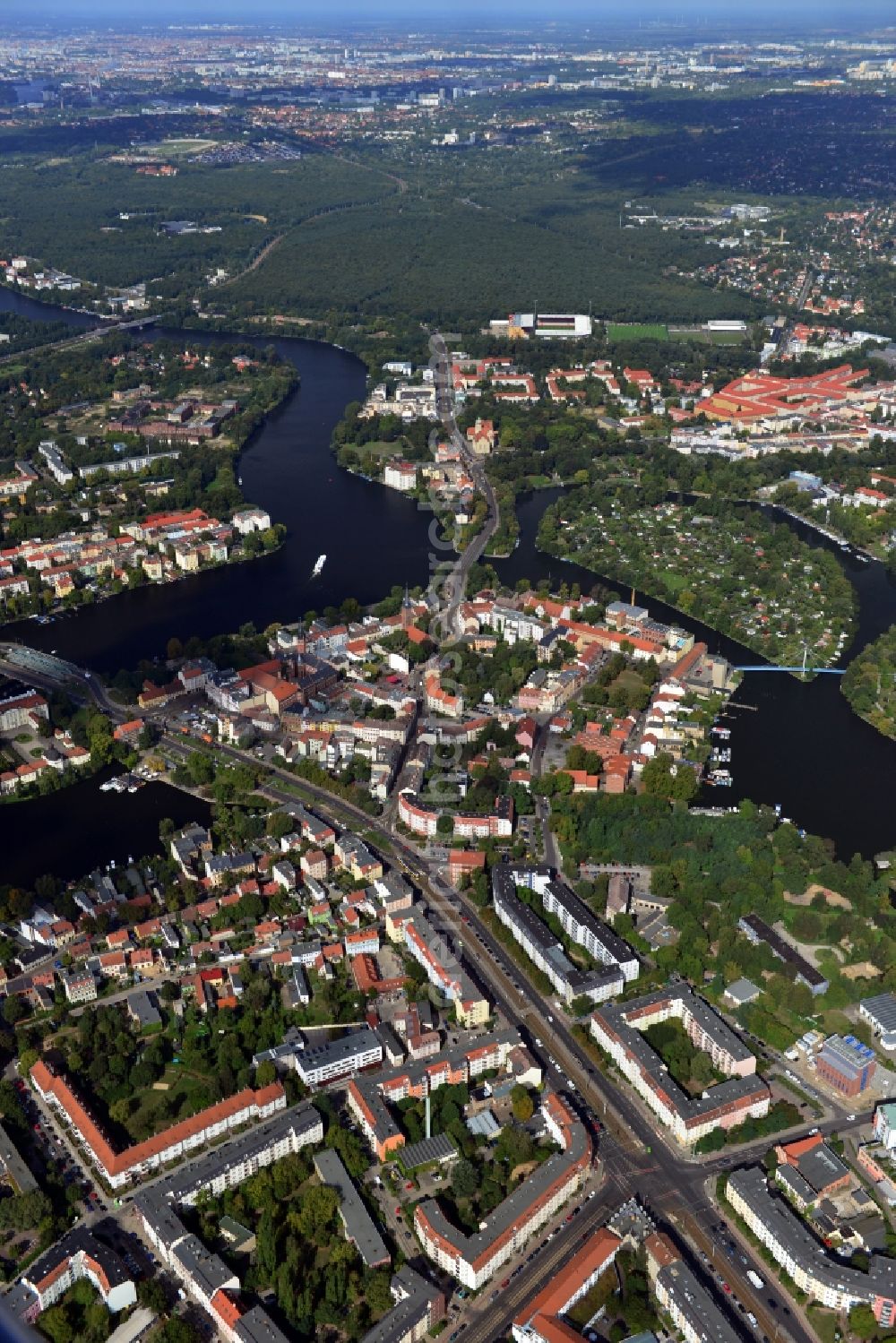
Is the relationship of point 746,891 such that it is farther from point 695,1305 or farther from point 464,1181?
point 695,1305

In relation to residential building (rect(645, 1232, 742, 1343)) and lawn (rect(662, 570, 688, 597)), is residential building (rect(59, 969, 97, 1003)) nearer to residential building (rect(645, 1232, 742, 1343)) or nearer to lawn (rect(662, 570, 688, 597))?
residential building (rect(645, 1232, 742, 1343))

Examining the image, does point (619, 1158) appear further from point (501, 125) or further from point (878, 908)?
point (501, 125)

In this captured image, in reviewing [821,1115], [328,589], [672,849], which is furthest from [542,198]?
[821,1115]

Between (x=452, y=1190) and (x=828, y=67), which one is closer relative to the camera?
(x=452, y=1190)

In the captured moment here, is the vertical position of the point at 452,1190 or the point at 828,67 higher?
the point at 828,67

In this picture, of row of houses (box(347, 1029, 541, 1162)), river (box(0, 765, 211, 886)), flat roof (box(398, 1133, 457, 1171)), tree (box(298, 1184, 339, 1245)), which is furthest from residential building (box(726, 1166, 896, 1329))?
river (box(0, 765, 211, 886))
